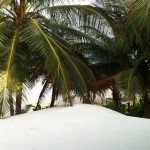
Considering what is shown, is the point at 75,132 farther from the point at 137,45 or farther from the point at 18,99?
the point at 137,45

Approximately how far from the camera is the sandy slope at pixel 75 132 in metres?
5.73

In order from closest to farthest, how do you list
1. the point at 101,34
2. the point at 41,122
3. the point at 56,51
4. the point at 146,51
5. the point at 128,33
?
the point at 41,122 < the point at 56,51 < the point at 128,33 < the point at 146,51 < the point at 101,34

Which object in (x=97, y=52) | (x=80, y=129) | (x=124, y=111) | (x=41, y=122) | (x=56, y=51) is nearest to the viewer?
(x=80, y=129)

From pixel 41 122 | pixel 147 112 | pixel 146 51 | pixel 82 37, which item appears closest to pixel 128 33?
pixel 146 51

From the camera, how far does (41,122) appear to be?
7.27 m

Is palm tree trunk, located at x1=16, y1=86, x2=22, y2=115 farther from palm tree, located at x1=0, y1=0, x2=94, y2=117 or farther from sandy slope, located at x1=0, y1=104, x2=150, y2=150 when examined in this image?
sandy slope, located at x1=0, y1=104, x2=150, y2=150

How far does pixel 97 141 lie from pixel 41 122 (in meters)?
1.67

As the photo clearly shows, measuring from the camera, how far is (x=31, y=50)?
9.74m

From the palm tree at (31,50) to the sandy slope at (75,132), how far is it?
1.23 m

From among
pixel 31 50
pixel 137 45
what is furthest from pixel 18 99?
pixel 137 45

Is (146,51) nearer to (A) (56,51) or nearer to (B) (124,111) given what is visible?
(A) (56,51)

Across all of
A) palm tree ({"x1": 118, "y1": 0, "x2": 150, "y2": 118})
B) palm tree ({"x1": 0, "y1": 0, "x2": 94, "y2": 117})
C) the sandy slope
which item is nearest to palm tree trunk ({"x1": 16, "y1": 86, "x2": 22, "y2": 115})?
palm tree ({"x1": 0, "y1": 0, "x2": 94, "y2": 117})

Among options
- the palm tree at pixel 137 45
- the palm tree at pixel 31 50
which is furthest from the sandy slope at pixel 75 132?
the palm tree at pixel 137 45

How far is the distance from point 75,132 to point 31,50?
12.6ft
